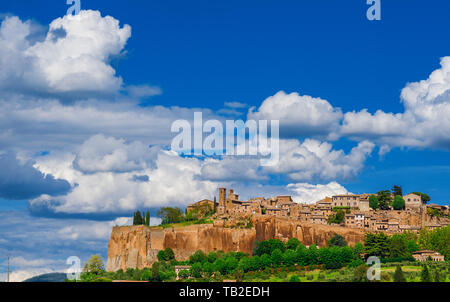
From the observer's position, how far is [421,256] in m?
88.1

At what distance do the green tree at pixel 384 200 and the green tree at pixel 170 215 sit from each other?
33.3 metres

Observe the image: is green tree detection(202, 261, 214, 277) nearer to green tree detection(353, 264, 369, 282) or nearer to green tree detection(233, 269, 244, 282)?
green tree detection(233, 269, 244, 282)

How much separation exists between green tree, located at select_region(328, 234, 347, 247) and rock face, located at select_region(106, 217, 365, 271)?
4.04 ft

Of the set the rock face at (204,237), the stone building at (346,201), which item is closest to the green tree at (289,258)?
the rock face at (204,237)

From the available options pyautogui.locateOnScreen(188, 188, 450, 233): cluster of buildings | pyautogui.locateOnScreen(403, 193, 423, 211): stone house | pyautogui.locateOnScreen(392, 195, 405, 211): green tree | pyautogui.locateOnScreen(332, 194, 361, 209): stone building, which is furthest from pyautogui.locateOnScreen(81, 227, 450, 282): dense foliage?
pyautogui.locateOnScreen(332, 194, 361, 209): stone building

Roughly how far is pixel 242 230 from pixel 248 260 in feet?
35.3

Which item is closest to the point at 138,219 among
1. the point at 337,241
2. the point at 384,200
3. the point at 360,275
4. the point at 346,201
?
the point at 337,241

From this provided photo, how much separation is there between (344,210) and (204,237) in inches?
964

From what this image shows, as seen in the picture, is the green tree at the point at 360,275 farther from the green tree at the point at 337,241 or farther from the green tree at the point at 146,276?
the green tree at the point at 146,276

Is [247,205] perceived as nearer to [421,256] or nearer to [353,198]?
[353,198]

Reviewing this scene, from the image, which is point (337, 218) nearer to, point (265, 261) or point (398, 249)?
point (398, 249)

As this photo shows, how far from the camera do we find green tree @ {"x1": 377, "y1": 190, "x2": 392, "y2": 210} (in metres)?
112
